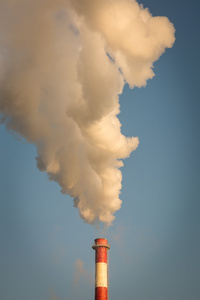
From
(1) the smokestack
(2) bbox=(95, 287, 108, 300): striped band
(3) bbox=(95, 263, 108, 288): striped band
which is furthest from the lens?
(3) bbox=(95, 263, 108, 288): striped band

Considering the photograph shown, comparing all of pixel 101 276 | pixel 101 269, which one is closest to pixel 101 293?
pixel 101 276

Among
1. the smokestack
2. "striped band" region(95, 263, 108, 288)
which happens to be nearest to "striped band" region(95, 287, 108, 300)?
the smokestack

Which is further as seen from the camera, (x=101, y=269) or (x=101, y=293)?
(x=101, y=269)

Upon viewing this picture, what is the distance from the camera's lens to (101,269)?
47.6 metres

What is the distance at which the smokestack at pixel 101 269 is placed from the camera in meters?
46.5

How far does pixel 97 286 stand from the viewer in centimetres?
4688

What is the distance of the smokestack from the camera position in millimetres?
46500

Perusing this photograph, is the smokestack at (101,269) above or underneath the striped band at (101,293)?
above

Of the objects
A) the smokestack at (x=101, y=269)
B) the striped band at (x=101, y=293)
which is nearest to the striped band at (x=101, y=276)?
the smokestack at (x=101, y=269)

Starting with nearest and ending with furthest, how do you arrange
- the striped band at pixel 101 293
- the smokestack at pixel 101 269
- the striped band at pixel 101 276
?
the striped band at pixel 101 293 < the smokestack at pixel 101 269 < the striped band at pixel 101 276

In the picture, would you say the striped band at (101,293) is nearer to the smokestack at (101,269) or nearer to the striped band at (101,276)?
the smokestack at (101,269)

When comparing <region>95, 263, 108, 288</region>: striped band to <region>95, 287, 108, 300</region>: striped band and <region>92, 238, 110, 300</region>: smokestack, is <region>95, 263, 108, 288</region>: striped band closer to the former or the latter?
<region>92, 238, 110, 300</region>: smokestack

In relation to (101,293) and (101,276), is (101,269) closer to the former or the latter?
(101,276)

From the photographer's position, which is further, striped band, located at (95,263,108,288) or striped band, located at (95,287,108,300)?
striped band, located at (95,263,108,288)
